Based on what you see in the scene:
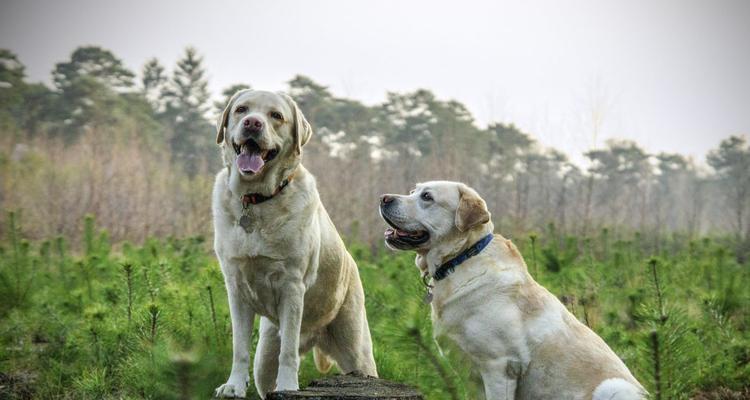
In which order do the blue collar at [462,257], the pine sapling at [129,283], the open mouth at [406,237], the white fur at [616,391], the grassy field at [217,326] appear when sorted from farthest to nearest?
1. the pine sapling at [129,283]
2. the open mouth at [406,237]
3. the blue collar at [462,257]
4. the white fur at [616,391]
5. the grassy field at [217,326]

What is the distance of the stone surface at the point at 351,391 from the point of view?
2955mm

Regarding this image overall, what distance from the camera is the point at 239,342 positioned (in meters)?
3.83

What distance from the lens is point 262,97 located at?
13.0 ft

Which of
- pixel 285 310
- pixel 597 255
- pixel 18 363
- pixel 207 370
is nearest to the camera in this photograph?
pixel 207 370

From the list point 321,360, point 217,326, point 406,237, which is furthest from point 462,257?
point 217,326

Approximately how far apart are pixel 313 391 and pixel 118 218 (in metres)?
13.5

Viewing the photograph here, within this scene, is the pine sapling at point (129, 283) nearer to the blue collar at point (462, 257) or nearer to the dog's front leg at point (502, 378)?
the blue collar at point (462, 257)

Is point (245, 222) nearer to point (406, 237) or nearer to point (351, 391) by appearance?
point (406, 237)

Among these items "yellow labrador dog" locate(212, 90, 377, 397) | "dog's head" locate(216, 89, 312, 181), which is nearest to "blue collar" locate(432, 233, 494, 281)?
"yellow labrador dog" locate(212, 90, 377, 397)

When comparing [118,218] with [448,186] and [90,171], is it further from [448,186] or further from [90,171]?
[448,186]

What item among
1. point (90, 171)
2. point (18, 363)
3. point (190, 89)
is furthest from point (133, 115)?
point (18, 363)

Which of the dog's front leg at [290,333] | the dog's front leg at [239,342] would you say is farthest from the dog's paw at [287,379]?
the dog's front leg at [239,342]

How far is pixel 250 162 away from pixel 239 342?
1009 millimetres

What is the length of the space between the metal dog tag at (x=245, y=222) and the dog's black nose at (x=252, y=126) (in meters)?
0.46
